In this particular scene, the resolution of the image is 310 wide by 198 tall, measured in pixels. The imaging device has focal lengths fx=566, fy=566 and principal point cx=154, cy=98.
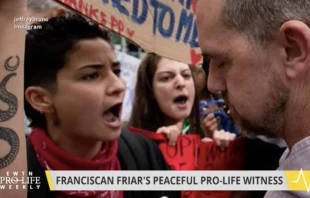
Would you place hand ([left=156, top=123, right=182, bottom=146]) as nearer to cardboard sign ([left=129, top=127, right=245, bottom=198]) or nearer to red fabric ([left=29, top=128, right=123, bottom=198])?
cardboard sign ([left=129, top=127, right=245, bottom=198])

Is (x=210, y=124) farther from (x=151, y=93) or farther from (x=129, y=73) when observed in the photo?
(x=129, y=73)

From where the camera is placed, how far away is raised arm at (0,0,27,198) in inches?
31.4

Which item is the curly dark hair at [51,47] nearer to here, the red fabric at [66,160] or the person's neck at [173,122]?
the red fabric at [66,160]

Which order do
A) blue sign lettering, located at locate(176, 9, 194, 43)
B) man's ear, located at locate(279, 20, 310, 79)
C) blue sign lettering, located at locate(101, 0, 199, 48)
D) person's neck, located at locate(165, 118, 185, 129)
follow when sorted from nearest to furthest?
1. man's ear, located at locate(279, 20, 310, 79)
2. blue sign lettering, located at locate(101, 0, 199, 48)
3. blue sign lettering, located at locate(176, 9, 194, 43)
4. person's neck, located at locate(165, 118, 185, 129)

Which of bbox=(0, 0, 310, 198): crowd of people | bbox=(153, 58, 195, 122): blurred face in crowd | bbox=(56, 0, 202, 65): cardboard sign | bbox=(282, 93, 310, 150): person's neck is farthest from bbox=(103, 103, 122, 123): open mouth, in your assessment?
bbox=(282, 93, 310, 150): person's neck

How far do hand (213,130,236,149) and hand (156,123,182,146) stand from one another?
0.26ft

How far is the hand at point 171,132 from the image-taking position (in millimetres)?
1152

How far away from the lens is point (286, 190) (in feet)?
2.25

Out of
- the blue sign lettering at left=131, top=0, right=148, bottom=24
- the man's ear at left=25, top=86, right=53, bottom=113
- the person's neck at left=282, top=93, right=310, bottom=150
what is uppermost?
the blue sign lettering at left=131, top=0, right=148, bottom=24

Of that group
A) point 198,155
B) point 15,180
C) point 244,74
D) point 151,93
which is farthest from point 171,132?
point 244,74

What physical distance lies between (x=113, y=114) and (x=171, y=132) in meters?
0.20

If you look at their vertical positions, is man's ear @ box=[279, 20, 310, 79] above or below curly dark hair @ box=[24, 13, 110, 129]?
above

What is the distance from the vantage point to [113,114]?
100 centimetres

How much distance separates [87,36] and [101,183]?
26 centimetres
